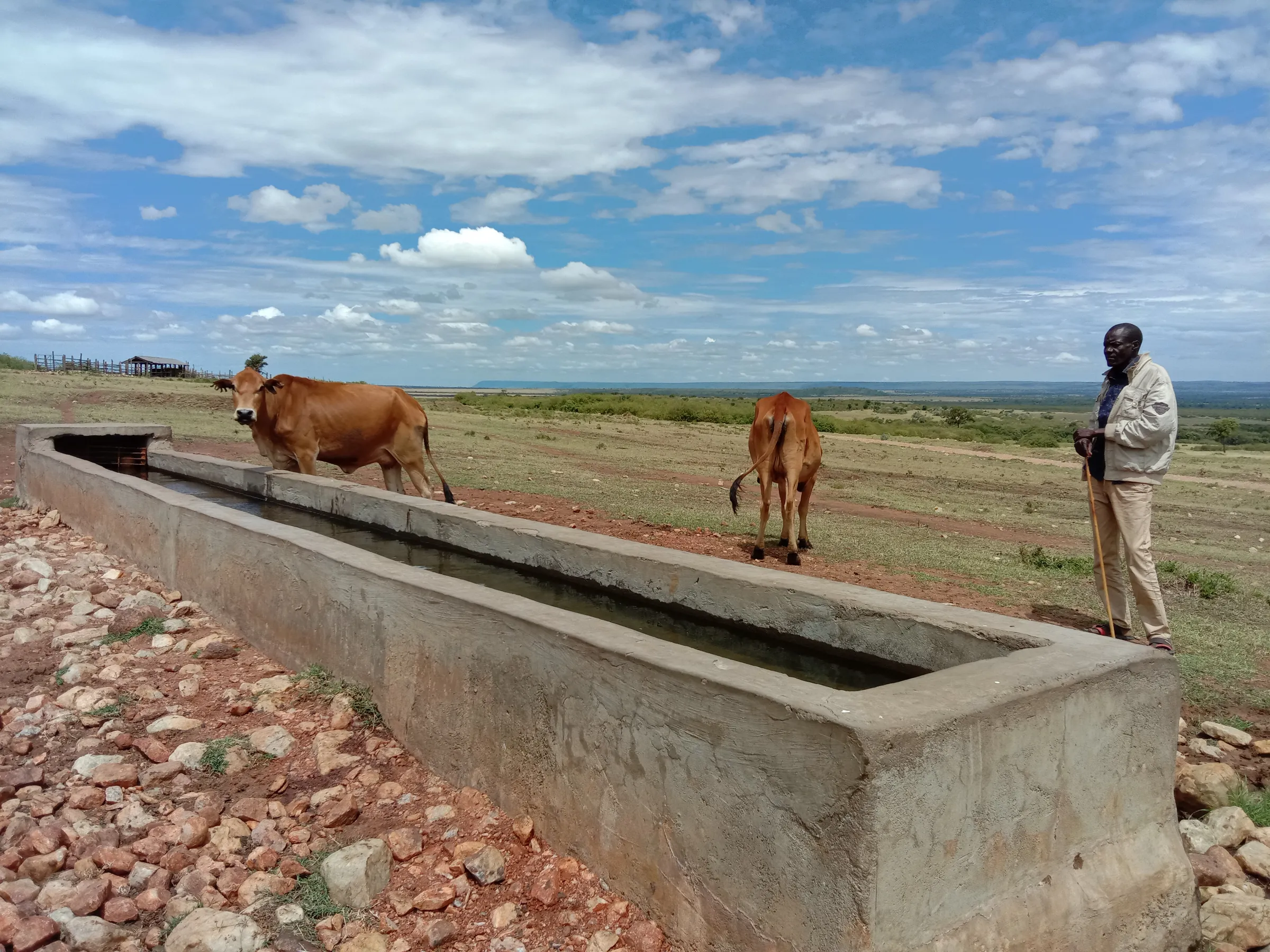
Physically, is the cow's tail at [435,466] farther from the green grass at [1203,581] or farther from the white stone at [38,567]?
the green grass at [1203,581]

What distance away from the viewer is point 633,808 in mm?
3033

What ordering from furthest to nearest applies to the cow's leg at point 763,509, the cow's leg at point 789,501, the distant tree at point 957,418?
the distant tree at point 957,418 < the cow's leg at point 789,501 < the cow's leg at point 763,509

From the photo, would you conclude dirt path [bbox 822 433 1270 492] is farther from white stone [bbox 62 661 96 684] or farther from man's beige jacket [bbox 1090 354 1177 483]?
white stone [bbox 62 661 96 684]

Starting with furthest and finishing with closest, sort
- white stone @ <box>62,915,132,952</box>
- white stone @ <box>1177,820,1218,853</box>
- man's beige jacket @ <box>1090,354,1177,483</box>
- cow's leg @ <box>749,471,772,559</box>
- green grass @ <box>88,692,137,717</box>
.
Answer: cow's leg @ <box>749,471,772,559</box> → man's beige jacket @ <box>1090,354,1177,483</box> → green grass @ <box>88,692,137,717</box> → white stone @ <box>1177,820,1218,853</box> → white stone @ <box>62,915,132,952</box>

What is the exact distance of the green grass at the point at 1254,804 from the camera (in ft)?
13.4

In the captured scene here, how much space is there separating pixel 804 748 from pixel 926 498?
1491 centimetres

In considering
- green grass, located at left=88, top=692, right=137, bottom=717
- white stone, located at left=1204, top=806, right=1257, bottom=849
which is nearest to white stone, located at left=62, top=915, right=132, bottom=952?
green grass, located at left=88, top=692, right=137, bottom=717

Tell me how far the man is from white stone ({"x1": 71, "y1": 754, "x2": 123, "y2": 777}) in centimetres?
545

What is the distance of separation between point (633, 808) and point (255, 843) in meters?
1.48

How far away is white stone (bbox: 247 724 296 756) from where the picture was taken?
4.12 metres

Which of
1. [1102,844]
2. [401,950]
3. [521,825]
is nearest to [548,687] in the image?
[521,825]

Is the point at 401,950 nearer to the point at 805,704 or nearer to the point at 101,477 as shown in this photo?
the point at 805,704

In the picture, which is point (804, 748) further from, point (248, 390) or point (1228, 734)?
point (248, 390)

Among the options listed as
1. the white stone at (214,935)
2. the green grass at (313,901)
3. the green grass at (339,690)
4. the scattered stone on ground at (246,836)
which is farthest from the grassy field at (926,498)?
the white stone at (214,935)
